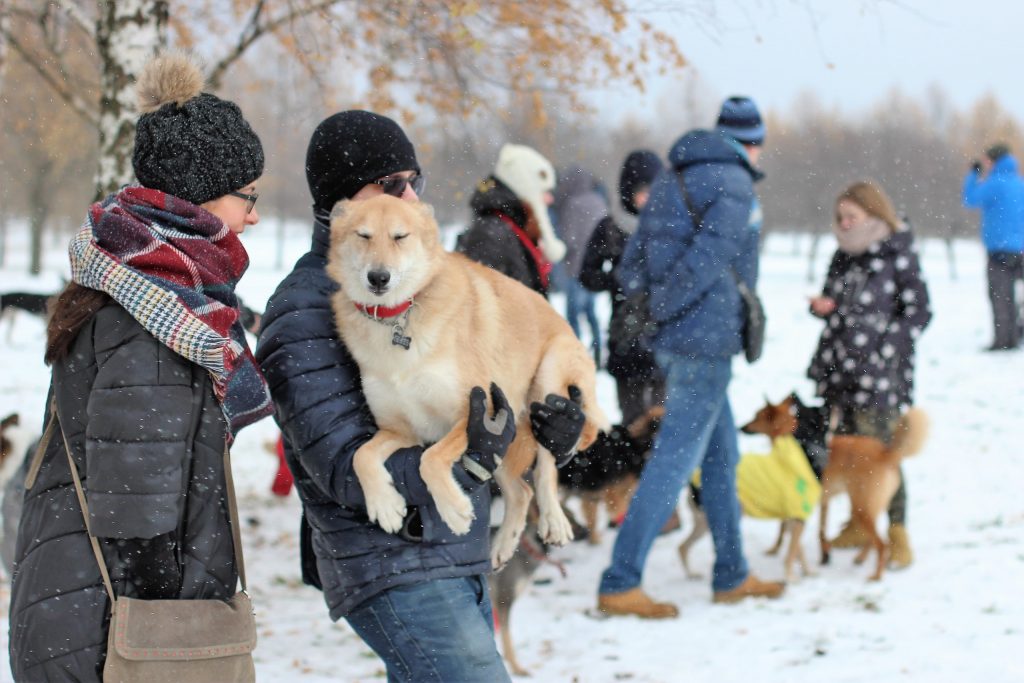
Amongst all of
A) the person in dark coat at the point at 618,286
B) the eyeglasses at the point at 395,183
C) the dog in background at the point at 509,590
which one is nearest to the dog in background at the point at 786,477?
the person in dark coat at the point at 618,286

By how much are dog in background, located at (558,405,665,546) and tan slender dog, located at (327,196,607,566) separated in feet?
10.5

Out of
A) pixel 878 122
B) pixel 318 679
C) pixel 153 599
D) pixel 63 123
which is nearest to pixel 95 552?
pixel 153 599

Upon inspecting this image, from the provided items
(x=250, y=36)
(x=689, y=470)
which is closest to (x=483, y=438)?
(x=689, y=470)

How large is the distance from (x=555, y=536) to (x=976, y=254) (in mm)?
35436

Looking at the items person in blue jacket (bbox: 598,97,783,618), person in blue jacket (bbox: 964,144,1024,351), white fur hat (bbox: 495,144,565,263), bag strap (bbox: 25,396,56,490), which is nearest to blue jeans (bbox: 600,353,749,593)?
person in blue jacket (bbox: 598,97,783,618)

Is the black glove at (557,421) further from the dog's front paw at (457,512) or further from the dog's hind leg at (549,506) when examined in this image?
the dog's hind leg at (549,506)

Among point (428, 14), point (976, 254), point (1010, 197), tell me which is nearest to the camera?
point (428, 14)

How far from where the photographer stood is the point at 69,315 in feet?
6.31

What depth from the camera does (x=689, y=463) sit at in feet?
17.2

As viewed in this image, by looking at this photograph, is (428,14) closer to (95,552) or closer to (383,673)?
(383,673)

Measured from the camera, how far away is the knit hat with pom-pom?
2104mm

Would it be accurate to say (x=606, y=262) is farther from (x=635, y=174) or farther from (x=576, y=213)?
(x=576, y=213)

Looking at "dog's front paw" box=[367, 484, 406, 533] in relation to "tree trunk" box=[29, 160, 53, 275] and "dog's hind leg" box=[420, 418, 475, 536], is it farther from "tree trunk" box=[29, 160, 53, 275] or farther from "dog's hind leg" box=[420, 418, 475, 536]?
"tree trunk" box=[29, 160, 53, 275]

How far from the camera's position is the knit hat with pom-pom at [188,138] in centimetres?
210
